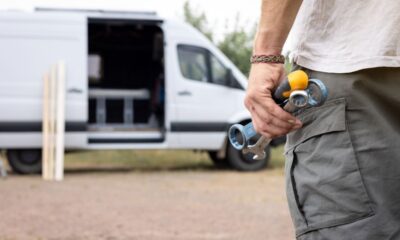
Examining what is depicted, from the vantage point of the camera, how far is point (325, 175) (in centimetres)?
173

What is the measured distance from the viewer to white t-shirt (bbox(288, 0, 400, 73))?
175 cm

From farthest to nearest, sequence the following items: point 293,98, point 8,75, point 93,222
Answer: point 8,75 < point 93,222 < point 293,98

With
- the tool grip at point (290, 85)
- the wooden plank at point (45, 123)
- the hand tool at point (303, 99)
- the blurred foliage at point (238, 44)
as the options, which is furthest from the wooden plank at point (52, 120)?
the tool grip at point (290, 85)

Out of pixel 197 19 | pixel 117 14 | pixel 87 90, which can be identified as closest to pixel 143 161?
pixel 87 90

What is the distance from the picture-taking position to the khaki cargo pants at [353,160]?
170cm

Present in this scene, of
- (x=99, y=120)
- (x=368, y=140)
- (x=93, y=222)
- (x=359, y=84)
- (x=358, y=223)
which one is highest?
(x=359, y=84)

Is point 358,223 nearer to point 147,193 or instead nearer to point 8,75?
point 147,193

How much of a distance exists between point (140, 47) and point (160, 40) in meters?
1.47

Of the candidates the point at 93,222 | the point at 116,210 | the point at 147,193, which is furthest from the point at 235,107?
the point at 93,222

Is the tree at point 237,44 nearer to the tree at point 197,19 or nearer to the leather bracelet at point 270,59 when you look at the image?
the tree at point 197,19

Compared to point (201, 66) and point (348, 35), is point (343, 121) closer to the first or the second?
point (348, 35)

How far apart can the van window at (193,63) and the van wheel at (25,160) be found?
2642 mm

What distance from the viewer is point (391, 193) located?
5.65 feet

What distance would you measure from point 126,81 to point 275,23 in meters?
12.5
